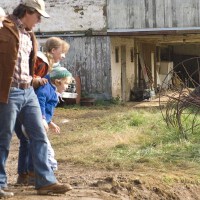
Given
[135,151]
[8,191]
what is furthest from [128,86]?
[8,191]

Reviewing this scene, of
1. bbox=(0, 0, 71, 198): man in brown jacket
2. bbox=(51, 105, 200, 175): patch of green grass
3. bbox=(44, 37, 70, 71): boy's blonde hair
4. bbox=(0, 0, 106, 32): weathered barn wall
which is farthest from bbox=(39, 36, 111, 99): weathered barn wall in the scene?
bbox=(0, 0, 71, 198): man in brown jacket

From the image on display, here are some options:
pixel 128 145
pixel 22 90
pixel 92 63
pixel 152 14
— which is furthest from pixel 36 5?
pixel 92 63

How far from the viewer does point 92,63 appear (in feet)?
66.4

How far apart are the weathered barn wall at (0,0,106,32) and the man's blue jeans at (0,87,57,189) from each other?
14.4 metres

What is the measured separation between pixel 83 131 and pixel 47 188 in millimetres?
6225

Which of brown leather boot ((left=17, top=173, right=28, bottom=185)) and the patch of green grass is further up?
brown leather boot ((left=17, top=173, right=28, bottom=185))

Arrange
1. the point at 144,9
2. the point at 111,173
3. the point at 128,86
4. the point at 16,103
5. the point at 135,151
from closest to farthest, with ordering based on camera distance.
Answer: the point at 16,103 < the point at 111,173 < the point at 135,151 < the point at 144,9 < the point at 128,86

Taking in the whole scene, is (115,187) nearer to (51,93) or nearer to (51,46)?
(51,93)

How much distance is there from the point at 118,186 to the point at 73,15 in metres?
14.4

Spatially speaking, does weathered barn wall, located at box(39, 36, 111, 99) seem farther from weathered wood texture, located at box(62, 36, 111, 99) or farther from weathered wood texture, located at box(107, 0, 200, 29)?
weathered wood texture, located at box(107, 0, 200, 29)

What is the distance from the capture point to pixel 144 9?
1955cm

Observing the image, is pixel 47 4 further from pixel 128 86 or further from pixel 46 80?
pixel 46 80

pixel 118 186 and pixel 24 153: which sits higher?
pixel 24 153

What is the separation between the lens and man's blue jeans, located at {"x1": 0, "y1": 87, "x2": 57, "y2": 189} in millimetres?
5535
